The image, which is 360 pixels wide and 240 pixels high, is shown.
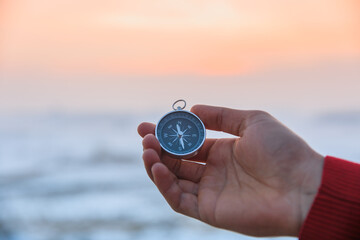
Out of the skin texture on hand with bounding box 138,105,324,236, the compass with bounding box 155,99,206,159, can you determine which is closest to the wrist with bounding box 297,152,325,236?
the skin texture on hand with bounding box 138,105,324,236

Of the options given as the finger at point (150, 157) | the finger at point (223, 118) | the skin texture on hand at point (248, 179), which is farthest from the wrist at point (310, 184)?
the finger at point (150, 157)

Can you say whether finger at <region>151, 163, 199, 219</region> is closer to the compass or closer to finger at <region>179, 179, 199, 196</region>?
finger at <region>179, 179, 199, 196</region>

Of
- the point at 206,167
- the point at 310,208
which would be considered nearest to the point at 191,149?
the point at 206,167

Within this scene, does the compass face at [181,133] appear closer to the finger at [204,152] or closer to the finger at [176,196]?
the finger at [204,152]

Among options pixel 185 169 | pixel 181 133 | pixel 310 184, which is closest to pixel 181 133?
pixel 181 133

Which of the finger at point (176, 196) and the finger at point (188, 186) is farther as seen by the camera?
the finger at point (188, 186)

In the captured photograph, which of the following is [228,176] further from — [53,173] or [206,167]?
[53,173]
